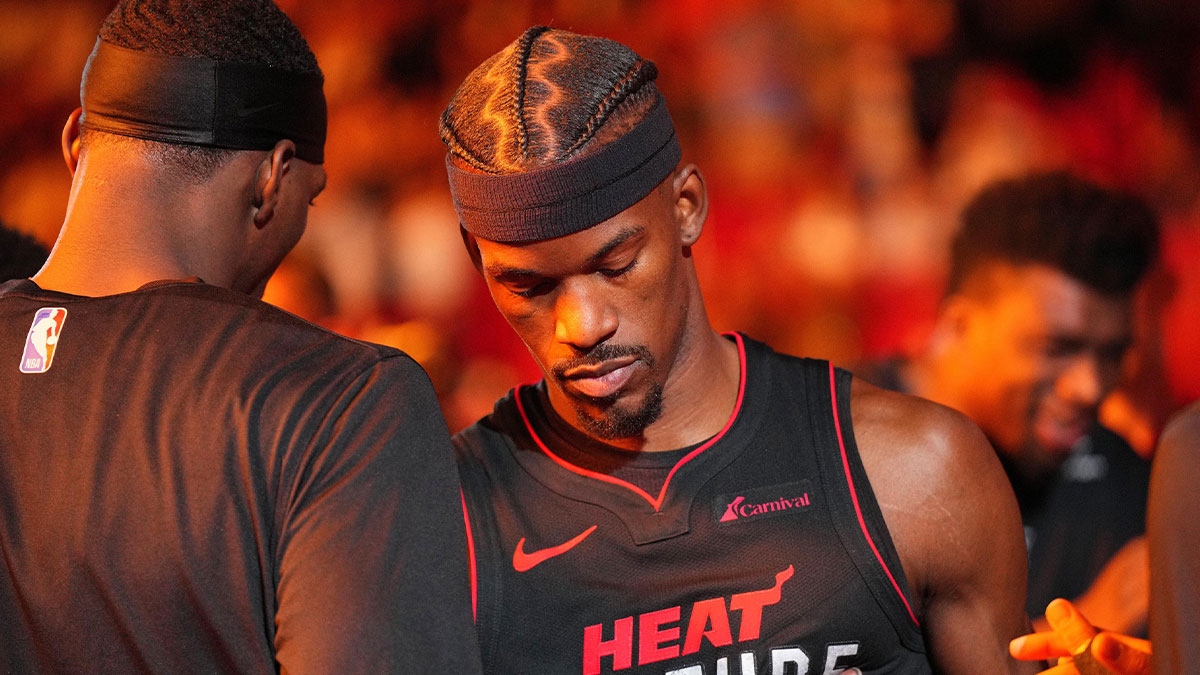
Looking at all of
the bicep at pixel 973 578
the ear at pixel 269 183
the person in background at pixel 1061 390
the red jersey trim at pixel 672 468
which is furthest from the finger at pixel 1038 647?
the person in background at pixel 1061 390

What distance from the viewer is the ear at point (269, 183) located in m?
1.50

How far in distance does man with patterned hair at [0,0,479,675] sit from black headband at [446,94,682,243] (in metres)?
0.43

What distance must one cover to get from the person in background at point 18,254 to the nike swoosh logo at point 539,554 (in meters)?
0.97

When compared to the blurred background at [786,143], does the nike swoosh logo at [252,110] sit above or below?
above

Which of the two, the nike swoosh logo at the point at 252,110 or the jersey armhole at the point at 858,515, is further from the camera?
the jersey armhole at the point at 858,515

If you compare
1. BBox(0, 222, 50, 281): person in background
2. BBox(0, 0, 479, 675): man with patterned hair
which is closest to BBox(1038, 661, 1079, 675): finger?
BBox(0, 0, 479, 675): man with patterned hair

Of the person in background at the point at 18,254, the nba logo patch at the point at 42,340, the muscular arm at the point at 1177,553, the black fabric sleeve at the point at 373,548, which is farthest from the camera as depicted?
the person in background at the point at 18,254

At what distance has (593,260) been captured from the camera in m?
1.65

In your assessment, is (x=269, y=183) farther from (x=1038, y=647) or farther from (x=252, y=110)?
(x=1038, y=647)

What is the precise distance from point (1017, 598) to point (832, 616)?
0.31 m

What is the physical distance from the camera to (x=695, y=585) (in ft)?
5.64

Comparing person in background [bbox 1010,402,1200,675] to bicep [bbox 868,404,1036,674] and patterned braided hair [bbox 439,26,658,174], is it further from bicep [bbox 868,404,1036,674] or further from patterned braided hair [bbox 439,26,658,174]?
patterned braided hair [bbox 439,26,658,174]

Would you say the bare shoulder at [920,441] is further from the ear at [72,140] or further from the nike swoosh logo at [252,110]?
the ear at [72,140]

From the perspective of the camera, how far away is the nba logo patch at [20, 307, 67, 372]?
1.28 metres
